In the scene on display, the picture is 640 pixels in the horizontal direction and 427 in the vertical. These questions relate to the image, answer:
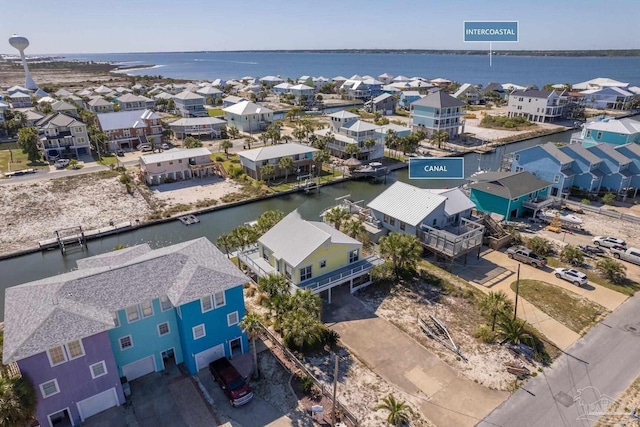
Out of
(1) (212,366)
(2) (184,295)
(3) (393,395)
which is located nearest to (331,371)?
(3) (393,395)

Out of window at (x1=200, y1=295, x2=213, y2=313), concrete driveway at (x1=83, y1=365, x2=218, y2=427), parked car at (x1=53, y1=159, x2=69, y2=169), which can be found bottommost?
concrete driveway at (x1=83, y1=365, x2=218, y2=427)

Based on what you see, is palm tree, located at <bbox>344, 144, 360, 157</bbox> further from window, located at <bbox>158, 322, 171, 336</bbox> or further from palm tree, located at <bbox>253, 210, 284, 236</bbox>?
window, located at <bbox>158, 322, 171, 336</bbox>

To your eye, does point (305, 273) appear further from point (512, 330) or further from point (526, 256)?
point (526, 256)

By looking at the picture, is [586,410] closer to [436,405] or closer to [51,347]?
[436,405]

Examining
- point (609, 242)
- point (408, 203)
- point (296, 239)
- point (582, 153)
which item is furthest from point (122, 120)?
point (609, 242)

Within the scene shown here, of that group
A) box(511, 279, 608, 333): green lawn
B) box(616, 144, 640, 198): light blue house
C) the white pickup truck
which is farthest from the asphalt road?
box(616, 144, 640, 198): light blue house

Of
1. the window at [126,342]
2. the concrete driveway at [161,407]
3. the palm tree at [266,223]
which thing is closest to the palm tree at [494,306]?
the palm tree at [266,223]
